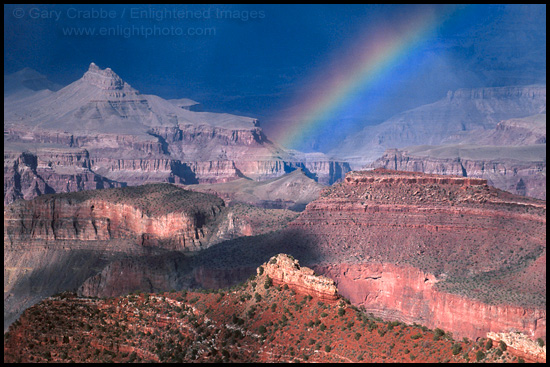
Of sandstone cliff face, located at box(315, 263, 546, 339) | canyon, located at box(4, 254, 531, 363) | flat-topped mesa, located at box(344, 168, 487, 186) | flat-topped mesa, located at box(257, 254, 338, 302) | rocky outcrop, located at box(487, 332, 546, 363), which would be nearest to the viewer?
rocky outcrop, located at box(487, 332, 546, 363)

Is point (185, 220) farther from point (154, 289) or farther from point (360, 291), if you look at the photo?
point (360, 291)

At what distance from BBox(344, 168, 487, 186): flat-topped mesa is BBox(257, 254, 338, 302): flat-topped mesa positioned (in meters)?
46.5

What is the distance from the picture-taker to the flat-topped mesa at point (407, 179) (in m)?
90.4

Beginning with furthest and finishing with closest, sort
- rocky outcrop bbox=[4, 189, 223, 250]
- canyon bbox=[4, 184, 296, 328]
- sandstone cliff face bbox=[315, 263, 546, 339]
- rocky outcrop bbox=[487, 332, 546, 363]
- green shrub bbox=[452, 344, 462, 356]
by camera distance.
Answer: rocky outcrop bbox=[4, 189, 223, 250] < canyon bbox=[4, 184, 296, 328] < sandstone cliff face bbox=[315, 263, 546, 339] < green shrub bbox=[452, 344, 462, 356] < rocky outcrop bbox=[487, 332, 546, 363]

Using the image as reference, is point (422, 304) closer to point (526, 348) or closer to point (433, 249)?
point (433, 249)

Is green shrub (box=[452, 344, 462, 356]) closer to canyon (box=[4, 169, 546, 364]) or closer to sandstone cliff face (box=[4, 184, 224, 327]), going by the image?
canyon (box=[4, 169, 546, 364])

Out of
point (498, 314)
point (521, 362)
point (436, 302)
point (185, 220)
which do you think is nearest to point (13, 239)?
point (185, 220)

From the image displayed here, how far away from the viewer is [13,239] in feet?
375

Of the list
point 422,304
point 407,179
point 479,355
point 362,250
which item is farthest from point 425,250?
point 479,355

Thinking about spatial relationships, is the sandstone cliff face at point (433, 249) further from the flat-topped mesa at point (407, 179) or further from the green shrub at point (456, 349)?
the green shrub at point (456, 349)

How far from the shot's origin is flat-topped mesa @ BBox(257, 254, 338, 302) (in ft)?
142

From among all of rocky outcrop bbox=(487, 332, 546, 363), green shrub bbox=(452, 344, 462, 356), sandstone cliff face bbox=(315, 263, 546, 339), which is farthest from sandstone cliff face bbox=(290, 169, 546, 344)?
rocky outcrop bbox=(487, 332, 546, 363)

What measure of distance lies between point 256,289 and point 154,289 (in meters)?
46.9

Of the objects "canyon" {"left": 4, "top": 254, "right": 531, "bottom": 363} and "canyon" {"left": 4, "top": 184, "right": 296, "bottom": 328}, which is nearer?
"canyon" {"left": 4, "top": 254, "right": 531, "bottom": 363}
